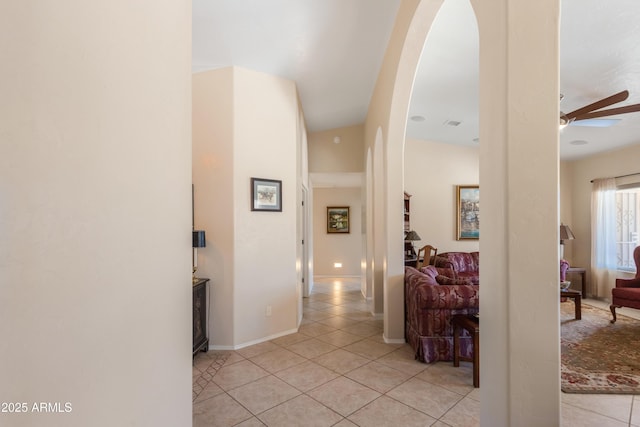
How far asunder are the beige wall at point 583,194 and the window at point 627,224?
415 millimetres

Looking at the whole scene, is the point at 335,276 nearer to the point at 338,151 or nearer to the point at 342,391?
the point at 338,151

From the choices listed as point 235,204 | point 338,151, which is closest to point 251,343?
point 235,204

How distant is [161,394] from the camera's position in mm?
1027

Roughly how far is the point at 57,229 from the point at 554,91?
5.09 feet

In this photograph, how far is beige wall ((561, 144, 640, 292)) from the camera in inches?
217

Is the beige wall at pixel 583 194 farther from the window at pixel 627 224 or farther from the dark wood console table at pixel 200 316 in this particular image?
the dark wood console table at pixel 200 316

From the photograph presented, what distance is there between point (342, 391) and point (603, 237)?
622 centimetres

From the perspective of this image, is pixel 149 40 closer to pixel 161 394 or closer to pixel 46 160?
pixel 46 160

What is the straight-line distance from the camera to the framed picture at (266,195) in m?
3.49

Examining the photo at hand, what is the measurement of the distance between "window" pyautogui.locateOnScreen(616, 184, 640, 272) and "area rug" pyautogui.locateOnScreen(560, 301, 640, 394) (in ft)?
5.00

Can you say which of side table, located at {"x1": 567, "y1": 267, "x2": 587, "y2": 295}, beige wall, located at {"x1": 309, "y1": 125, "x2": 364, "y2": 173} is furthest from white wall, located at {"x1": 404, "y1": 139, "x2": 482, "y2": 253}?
side table, located at {"x1": 567, "y1": 267, "x2": 587, "y2": 295}

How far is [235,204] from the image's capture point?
11.1 ft

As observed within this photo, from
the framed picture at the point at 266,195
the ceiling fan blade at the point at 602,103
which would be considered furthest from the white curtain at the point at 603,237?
the framed picture at the point at 266,195

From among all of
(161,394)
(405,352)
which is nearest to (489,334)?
(161,394)
